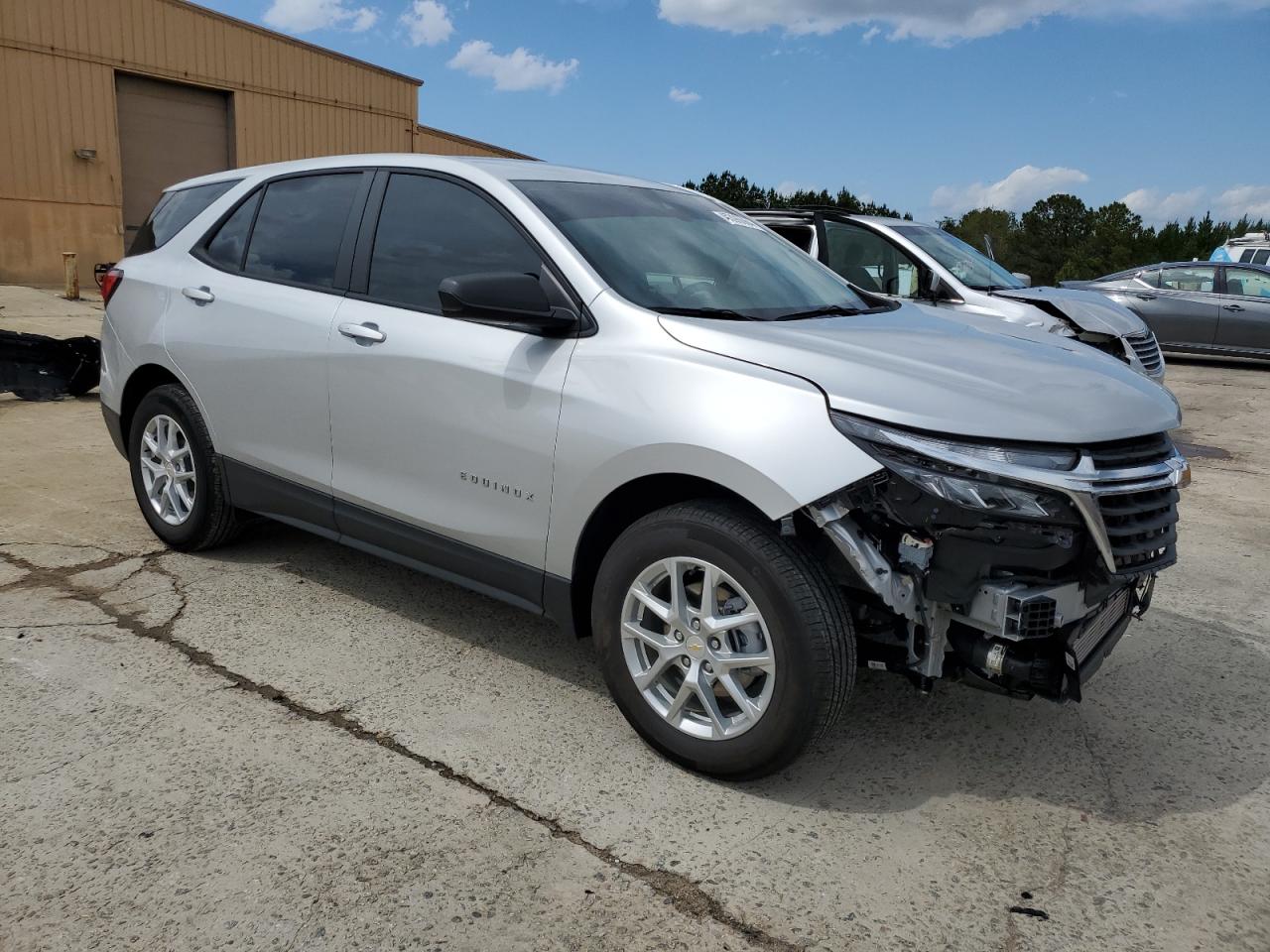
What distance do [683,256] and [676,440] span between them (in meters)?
0.99

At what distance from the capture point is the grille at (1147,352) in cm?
866

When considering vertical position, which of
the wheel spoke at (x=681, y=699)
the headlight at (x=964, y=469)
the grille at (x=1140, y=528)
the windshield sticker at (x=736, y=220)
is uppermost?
the windshield sticker at (x=736, y=220)

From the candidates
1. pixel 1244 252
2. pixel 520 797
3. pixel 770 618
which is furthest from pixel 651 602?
pixel 1244 252

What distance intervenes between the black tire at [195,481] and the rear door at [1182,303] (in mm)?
14248

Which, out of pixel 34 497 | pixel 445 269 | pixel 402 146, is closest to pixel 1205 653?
pixel 445 269

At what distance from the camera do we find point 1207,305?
49.5 ft

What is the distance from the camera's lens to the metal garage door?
21703mm

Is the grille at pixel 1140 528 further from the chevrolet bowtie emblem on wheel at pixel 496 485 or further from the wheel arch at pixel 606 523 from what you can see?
the chevrolet bowtie emblem on wheel at pixel 496 485

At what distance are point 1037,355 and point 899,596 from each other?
1113 mm

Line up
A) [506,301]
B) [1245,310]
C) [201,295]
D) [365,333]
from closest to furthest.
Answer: [506,301]
[365,333]
[201,295]
[1245,310]

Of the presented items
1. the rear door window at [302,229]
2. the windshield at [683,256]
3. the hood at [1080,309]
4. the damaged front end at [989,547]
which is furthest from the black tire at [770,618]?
the hood at [1080,309]

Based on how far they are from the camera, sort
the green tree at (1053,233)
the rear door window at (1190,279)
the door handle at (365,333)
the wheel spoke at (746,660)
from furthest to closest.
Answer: the green tree at (1053,233) → the rear door window at (1190,279) → the door handle at (365,333) → the wheel spoke at (746,660)

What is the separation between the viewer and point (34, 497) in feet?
18.9

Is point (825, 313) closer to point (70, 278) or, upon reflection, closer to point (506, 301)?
point (506, 301)
